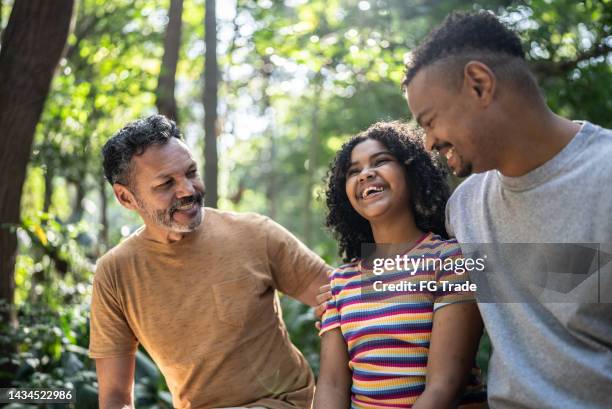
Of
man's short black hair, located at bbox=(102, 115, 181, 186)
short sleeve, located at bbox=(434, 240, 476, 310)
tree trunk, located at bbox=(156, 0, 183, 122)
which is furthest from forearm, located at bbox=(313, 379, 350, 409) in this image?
tree trunk, located at bbox=(156, 0, 183, 122)

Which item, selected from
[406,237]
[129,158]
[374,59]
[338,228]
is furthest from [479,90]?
[374,59]

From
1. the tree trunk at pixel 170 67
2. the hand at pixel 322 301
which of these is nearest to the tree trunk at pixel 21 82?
the tree trunk at pixel 170 67

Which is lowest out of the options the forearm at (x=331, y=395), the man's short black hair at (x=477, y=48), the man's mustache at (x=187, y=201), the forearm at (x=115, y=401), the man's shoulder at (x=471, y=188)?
the forearm at (x=115, y=401)

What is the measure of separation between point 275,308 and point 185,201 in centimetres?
62

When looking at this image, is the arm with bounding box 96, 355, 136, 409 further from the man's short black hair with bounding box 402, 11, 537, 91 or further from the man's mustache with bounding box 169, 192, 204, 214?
the man's short black hair with bounding box 402, 11, 537, 91

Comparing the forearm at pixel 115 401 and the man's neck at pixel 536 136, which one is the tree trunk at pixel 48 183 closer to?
the forearm at pixel 115 401

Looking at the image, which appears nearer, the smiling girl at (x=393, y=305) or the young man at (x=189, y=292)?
the smiling girl at (x=393, y=305)

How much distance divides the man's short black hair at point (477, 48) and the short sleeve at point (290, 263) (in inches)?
42.6

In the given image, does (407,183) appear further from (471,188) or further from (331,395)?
(331,395)

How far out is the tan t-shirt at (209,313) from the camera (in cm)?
267

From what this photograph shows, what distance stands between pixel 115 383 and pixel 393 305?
4.04 ft

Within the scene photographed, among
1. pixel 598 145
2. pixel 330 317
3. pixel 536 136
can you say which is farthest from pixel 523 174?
pixel 330 317

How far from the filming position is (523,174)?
1971mm

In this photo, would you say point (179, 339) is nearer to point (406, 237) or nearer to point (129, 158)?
point (129, 158)
